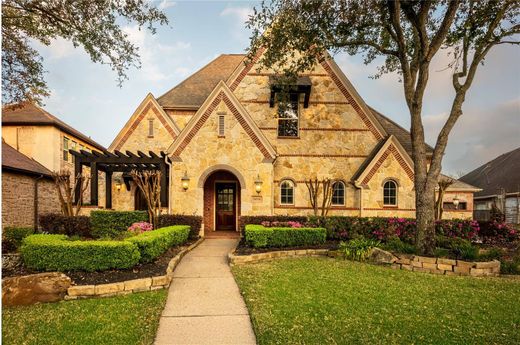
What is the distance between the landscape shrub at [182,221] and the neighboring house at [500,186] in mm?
22698

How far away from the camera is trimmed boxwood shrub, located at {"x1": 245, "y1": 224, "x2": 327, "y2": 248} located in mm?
10836

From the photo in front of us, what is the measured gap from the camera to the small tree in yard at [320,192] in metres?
15.3

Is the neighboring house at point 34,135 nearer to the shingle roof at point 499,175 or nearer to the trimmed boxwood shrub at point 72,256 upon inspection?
the trimmed boxwood shrub at point 72,256

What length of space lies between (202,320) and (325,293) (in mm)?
2771

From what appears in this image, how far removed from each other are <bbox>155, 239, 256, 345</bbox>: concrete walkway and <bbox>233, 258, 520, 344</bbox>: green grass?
292mm

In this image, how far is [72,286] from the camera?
6.46 meters

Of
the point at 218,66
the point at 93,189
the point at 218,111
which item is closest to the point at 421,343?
the point at 218,111

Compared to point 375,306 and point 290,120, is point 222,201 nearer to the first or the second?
point 290,120

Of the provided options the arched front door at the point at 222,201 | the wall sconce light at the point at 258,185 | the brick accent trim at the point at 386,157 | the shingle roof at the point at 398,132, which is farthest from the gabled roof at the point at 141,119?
the shingle roof at the point at 398,132

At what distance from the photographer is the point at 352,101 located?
16.7m

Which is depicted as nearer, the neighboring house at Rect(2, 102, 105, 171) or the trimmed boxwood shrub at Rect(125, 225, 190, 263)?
the trimmed boxwood shrub at Rect(125, 225, 190, 263)

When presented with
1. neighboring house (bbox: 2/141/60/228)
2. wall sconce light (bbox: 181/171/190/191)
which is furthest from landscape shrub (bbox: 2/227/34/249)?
wall sconce light (bbox: 181/171/190/191)

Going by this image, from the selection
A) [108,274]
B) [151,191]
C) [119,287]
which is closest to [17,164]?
[151,191]

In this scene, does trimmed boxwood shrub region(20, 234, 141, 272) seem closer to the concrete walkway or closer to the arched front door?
the concrete walkway
